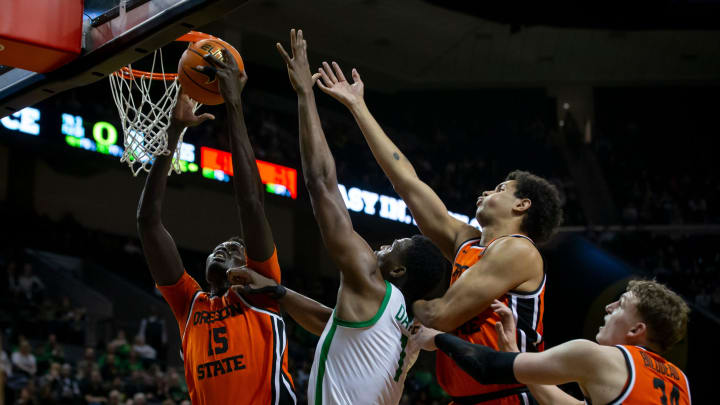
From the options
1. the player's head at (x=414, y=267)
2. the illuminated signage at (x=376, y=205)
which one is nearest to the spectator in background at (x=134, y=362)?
the illuminated signage at (x=376, y=205)

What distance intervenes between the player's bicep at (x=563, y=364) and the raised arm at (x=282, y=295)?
142 cm

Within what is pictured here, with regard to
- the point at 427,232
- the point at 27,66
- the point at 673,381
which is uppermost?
the point at 27,66

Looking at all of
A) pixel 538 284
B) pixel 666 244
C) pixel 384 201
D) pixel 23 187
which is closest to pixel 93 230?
pixel 23 187

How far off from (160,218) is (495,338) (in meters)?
2.12

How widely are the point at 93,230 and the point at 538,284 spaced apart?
52.7 feet

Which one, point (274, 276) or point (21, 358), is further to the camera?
point (21, 358)

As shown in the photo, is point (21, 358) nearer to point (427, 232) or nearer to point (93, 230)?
point (93, 230)

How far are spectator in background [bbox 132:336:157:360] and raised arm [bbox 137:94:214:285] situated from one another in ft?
29.7

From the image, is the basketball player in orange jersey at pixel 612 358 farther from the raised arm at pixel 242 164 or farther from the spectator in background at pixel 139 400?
the spectator in background at pixel 139 400

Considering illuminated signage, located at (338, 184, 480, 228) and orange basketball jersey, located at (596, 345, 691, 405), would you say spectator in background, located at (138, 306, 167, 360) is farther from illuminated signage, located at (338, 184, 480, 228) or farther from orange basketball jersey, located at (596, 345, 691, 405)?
orange basketball jersey, located at (596, 345, 691, 405)

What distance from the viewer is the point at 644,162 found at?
79.0 ft

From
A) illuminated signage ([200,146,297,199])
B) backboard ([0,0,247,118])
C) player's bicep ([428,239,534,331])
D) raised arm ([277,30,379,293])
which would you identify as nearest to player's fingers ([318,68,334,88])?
raised arm ([277,30,379,293])

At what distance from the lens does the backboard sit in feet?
13.1

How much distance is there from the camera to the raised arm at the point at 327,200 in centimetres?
378
